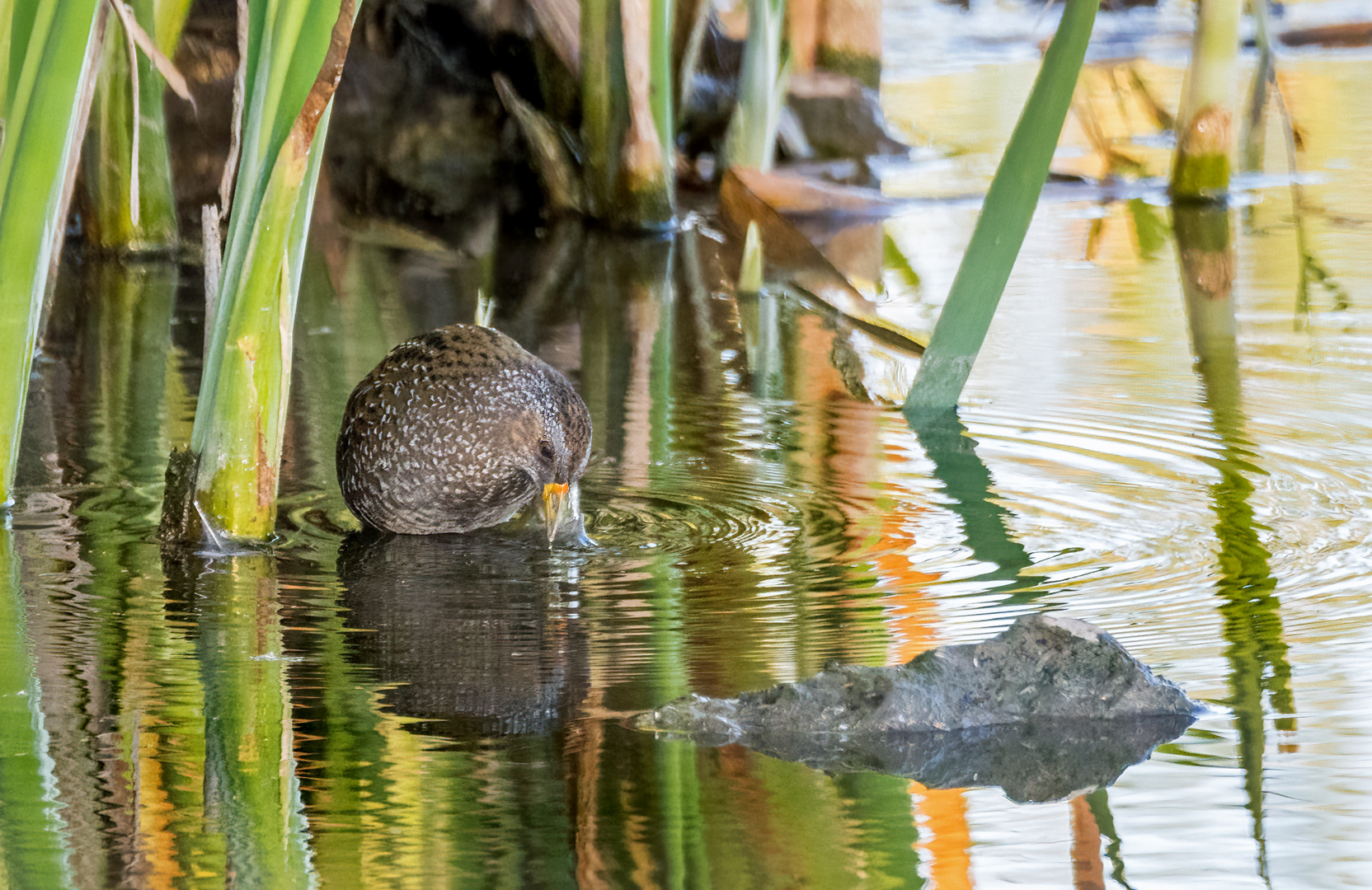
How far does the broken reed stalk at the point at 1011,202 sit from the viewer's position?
12.6 feet

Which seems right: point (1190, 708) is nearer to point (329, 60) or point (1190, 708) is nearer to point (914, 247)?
point (329, 60)

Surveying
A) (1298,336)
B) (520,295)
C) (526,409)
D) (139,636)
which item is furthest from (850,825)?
(520,295)

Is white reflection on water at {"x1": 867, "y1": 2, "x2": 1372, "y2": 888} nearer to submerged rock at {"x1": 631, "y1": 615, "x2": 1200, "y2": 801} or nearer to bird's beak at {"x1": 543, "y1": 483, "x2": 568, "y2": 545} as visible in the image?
submerged rock at {"x1": 631, "y1": 615, "x2": 1200, "y2": 801}

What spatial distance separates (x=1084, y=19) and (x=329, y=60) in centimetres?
158

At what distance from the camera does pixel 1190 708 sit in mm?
2686

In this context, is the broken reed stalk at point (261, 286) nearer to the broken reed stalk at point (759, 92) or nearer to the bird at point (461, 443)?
the bird at point (461, 443)

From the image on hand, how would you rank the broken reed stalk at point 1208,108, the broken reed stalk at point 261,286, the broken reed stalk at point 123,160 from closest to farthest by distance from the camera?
the broken reed stalk at point 261,286 → the broken reed stalk at point 123,160 → the broken reed stalk at point 1208,108

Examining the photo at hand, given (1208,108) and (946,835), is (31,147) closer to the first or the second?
(946,835)

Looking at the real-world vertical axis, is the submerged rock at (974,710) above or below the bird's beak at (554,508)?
below

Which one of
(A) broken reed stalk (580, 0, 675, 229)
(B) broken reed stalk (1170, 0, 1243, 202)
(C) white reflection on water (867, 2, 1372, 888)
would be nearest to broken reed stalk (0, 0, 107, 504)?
(C) white reflection on water (867, 2, 1372, 888)

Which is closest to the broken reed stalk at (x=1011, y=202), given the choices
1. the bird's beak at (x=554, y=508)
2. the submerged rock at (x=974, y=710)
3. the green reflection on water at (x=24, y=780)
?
the bird's beak at (x=554, y=508)

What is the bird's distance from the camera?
3.82 m

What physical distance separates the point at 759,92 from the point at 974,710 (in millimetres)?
5671

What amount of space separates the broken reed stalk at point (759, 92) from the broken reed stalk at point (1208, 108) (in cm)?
179
